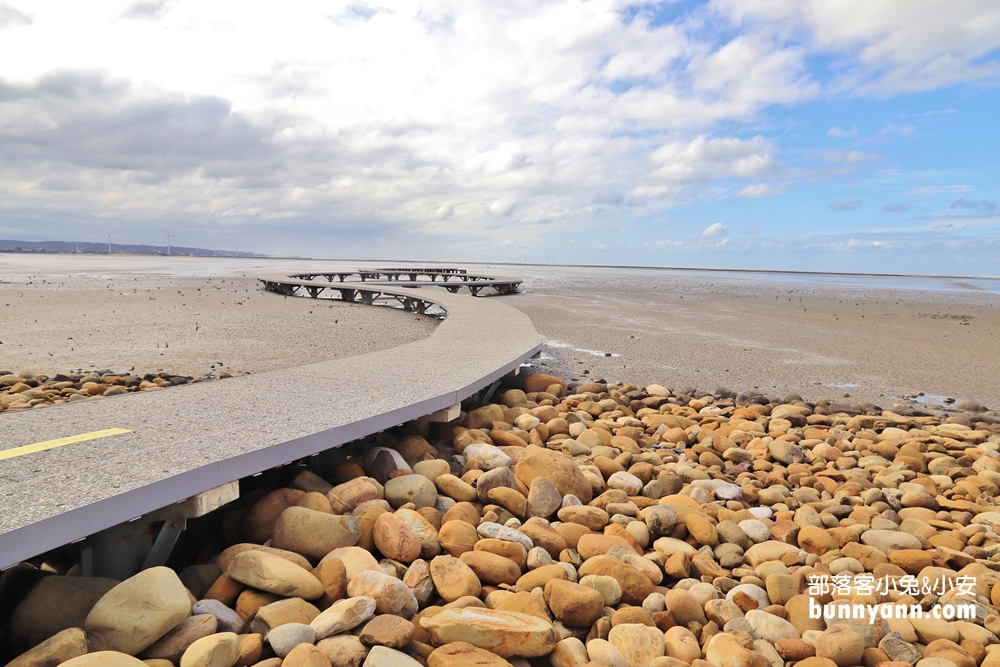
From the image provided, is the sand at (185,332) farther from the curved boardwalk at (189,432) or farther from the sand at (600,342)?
the curved boardwalk at (189,432)

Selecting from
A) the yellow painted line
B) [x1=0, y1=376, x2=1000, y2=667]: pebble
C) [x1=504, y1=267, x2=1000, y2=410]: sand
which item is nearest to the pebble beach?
[x1=0, y1=376, x2=1000, y2=667]: pebble

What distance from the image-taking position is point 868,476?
15.0ft

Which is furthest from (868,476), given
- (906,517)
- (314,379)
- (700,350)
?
(700,350)

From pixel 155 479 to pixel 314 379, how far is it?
2.43 meters

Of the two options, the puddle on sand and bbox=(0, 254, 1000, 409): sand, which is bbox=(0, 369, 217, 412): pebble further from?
the puddle on sand

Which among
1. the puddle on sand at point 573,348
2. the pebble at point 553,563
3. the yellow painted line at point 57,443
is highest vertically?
the yellow painted line at point 57,443

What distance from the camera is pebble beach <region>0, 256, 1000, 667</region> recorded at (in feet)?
7.48

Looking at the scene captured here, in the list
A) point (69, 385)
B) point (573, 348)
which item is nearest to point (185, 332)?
point (69, 385)

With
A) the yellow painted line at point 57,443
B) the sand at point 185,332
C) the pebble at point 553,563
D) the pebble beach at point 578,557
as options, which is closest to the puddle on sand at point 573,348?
the sand at point 185,332

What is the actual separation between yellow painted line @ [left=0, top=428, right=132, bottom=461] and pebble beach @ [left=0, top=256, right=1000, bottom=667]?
0.56 m

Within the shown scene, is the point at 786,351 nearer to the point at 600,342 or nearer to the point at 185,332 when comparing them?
the point at 600,342

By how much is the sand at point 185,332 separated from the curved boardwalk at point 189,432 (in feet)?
10.9

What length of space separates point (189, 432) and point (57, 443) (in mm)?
630

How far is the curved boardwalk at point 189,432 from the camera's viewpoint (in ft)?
7.52
